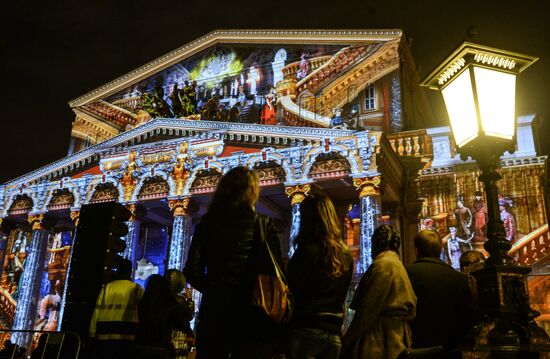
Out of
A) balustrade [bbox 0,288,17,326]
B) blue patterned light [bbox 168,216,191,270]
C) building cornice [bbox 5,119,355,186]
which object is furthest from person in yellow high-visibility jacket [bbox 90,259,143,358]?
balustrade [bbox 0,288,17,326]

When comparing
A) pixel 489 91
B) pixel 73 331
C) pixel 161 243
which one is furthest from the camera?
pixel 161 243

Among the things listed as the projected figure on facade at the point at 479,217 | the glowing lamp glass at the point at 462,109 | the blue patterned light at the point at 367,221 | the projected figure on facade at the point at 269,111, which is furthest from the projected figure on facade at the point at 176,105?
the glowing lamp glass at the point at 462,109

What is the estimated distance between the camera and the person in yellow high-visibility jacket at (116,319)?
5148 millimetres

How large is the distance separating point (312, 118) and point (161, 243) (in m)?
9.27

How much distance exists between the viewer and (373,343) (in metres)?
3.52

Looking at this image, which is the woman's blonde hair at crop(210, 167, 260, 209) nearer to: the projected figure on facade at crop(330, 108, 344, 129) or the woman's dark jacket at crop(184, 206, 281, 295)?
the woman's dark jacket at crop(184, 206, 281, 295)

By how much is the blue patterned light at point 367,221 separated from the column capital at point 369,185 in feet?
0.44

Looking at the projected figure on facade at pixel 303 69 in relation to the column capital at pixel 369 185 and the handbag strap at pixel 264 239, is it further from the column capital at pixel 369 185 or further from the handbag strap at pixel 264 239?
the handbag strap at pixel 264 239

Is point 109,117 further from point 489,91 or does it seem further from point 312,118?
point 489,91

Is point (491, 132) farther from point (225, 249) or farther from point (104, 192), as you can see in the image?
point (104, 192)

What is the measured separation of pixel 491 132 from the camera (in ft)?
14.6

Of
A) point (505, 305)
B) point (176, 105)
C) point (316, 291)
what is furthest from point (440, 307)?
point (176, 105)

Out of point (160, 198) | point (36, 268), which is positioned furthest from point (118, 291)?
point (36, 268)

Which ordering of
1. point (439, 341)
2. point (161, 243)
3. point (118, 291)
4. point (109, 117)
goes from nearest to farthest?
point (439, 341) < point (118, 291) < point (161, 243) < point (109, 117)
